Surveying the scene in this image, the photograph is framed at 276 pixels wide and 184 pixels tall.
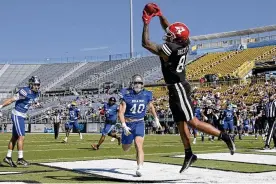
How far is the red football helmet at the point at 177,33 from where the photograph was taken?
7125 mm

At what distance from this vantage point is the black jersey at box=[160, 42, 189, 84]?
7031 mm

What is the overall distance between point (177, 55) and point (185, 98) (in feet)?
2.25

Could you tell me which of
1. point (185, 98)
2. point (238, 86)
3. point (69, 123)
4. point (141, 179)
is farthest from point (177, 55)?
point (238, 86)

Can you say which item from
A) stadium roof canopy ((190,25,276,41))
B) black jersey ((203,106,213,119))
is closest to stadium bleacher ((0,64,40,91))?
stadium roof canopy ((190,25,276,41))

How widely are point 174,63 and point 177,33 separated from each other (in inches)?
17.4

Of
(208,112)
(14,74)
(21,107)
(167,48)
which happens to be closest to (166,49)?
(167,48)

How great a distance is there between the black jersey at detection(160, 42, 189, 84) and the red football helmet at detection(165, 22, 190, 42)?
0.12 m

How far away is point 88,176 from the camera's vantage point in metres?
8.08

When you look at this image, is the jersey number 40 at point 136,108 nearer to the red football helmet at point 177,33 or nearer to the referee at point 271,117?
the red football helmet at point 177,33

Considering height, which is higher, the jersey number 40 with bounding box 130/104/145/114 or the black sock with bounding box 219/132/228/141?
the jersey number 40 with bounding box 130/104/145/114

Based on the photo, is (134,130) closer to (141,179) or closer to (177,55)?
(141,179)

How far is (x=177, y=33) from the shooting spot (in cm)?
712

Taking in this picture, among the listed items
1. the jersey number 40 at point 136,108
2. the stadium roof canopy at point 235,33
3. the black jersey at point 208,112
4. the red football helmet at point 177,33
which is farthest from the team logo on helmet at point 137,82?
the stadium roof canopy at point 235,33

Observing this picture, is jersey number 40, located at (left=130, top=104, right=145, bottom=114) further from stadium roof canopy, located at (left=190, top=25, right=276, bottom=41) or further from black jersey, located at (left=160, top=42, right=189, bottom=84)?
stadium roof canopy, located at (left=190, top=25, right=276, bottom=41)
